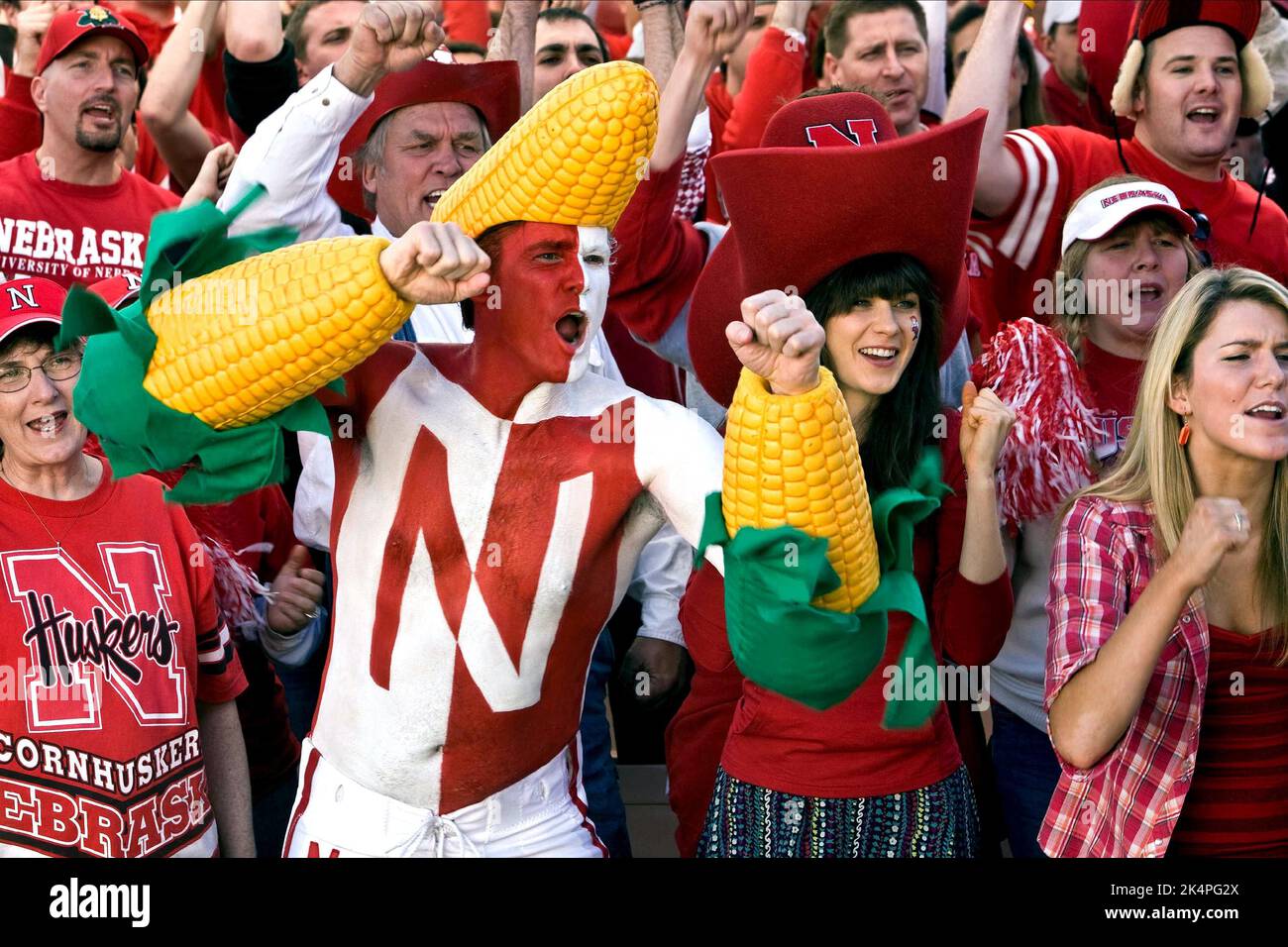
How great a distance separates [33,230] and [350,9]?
125 centimetres

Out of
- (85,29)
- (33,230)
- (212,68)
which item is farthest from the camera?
(212,68)

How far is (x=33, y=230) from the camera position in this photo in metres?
4.09

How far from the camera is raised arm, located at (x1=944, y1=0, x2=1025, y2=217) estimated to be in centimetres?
380

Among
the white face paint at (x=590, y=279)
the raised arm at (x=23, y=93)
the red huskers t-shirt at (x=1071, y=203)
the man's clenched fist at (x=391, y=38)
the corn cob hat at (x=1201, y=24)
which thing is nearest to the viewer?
the white face paint at (x=590, y=279)

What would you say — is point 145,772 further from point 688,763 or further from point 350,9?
point 350,9

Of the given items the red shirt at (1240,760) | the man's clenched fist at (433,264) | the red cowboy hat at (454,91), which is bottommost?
the red shirt at (1240,760)

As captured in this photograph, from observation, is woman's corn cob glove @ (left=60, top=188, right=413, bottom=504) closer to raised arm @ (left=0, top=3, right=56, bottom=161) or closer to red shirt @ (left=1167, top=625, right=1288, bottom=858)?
red shirt @ (left=1167, top=625, right=1288, bottom=858)

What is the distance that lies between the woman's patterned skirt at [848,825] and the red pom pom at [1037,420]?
63 centimetres

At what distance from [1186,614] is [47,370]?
2.16m

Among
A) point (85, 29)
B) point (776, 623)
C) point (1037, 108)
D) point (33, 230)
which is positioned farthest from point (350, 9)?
point (776, 623)

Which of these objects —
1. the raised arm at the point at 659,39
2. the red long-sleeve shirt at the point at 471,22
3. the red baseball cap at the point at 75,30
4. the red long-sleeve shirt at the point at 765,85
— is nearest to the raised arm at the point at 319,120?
the raised arm at the point at 659,39

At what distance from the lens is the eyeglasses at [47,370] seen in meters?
3.06

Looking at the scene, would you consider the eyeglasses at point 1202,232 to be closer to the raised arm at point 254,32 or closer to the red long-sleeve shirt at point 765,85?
the red long-sleeve shirt at point 765,85

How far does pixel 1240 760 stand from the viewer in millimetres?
2676
